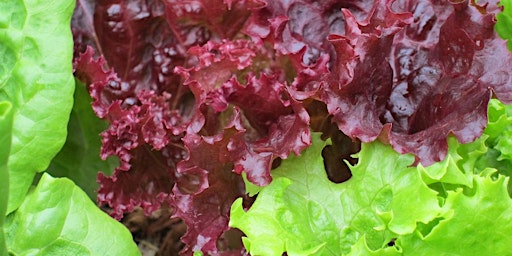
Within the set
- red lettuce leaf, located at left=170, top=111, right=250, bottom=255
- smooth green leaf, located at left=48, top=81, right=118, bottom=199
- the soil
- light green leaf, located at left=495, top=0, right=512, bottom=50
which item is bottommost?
the soil

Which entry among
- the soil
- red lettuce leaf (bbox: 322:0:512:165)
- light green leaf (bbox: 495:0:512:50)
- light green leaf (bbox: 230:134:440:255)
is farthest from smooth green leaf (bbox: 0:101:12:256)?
light green leaf (bbox: 495:0:512:50)

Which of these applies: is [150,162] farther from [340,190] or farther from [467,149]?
[467,149]

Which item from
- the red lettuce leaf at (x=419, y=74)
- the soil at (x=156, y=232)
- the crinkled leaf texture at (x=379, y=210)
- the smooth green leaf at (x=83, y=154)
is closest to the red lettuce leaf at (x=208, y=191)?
the crinkled leaf texture at (x=379, y=210)

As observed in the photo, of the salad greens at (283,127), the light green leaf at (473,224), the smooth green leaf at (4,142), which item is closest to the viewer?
the smooth green leaf at (4,142)

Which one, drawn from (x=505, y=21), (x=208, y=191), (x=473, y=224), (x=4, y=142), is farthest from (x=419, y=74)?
(x=4, y=142)

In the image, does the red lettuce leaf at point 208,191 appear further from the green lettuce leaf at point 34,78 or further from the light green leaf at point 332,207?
the green lettuce leaf at point 34,78

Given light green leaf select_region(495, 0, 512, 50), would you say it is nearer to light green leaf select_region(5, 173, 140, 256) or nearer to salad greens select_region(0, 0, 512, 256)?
salad greens select_region(0, 0, 512, 256)

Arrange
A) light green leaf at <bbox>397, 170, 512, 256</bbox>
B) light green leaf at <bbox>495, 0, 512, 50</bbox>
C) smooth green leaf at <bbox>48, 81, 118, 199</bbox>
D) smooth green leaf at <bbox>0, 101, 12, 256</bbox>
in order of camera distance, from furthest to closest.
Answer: smooth green leaf at <bbox>48, 81, 118, 199</bbox>
light green leaf at <bbox>495, 0, 512, 50</bbox>
light green leaf at <bbox>397, 170, 512, 256</bbox>
smooth green leaf at <bbox>0, 101, 12, 256</bbox>
